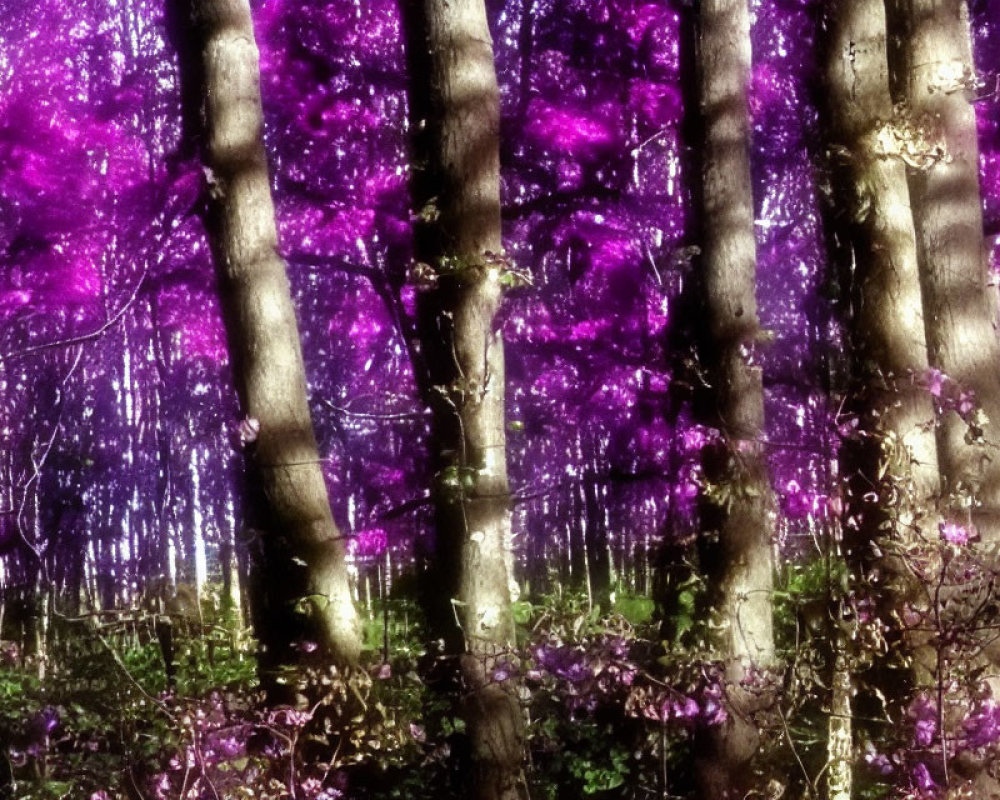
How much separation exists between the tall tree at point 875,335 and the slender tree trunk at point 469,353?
66.4 inches

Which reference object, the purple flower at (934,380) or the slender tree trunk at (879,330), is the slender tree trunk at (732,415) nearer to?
the slender tree trunk at (879,330)

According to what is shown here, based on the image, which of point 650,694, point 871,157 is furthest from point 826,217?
point 650,694

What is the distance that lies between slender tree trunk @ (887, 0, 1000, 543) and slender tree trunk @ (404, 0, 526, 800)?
221 centimetres

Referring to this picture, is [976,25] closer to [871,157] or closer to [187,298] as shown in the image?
[871,157]

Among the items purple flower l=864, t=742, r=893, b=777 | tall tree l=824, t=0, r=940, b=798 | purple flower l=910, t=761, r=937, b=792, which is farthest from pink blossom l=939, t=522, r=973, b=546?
purple flower l=864, t=742, r=893, b=777

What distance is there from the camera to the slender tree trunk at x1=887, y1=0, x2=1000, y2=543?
13.7 feet

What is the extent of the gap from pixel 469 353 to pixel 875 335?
6.69 ft

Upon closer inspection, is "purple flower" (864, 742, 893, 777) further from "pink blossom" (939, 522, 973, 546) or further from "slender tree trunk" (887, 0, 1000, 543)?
"slender tree trunk" (887, 0, 1000, 543)

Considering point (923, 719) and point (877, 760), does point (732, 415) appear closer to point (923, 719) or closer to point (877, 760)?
point (923, 719)

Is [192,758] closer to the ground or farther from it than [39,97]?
closer to the ground

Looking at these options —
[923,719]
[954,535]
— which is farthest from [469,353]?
[923,719]

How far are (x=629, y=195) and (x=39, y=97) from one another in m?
6.55

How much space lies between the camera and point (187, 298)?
966 cm

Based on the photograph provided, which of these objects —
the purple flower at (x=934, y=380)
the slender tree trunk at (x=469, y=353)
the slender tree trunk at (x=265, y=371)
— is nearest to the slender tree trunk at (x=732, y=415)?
the purple flower at (x=934, y=380)
